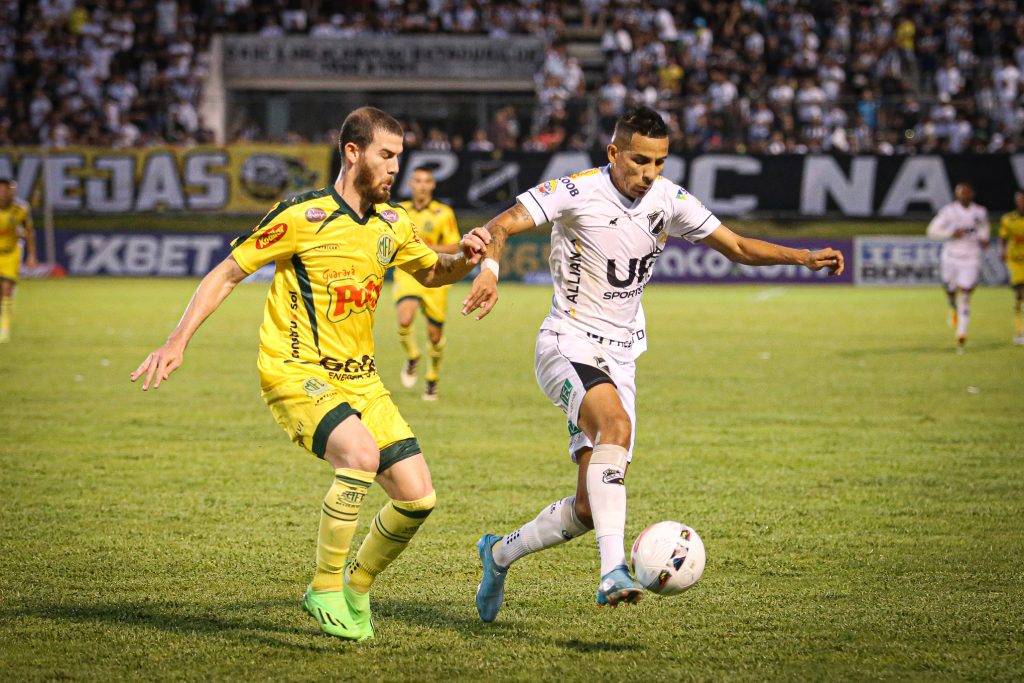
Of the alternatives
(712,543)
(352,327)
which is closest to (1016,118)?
(712,543)

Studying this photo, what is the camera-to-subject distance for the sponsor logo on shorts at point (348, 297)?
17.7ft

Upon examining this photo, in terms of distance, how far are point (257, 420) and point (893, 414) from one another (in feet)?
21.6

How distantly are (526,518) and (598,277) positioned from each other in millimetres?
2378

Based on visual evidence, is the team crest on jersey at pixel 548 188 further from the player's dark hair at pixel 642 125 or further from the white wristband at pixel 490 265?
the white wristband at pixel 490 265

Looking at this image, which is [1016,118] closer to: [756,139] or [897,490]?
[756,139]

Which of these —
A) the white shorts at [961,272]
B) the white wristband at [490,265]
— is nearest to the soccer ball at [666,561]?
the white wristband at [490,265]

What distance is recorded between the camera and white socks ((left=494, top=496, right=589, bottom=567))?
224 inches

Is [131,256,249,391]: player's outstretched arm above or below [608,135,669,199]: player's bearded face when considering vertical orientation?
below

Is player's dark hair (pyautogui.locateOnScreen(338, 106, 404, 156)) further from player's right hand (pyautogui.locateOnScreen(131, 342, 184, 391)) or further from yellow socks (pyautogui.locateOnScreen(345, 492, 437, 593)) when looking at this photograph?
yellow socks (pyautogui.locateOnScreen(345, 492, 437, 593))

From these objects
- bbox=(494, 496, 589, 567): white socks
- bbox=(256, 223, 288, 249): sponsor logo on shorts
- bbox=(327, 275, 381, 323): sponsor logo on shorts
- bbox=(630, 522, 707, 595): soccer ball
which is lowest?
bbox=(494, 496, 589, 567): white socks

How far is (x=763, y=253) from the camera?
20.3 feet

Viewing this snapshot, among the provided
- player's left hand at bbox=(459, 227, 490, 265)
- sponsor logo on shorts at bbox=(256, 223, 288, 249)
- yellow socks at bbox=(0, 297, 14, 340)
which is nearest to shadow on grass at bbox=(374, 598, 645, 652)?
player's left hand at bbox=(459, 227, 490, 265)

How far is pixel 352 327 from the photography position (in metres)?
5.43

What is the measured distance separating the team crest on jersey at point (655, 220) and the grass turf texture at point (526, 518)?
6.19 ft
